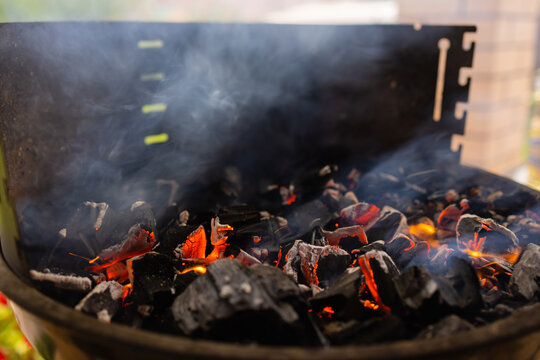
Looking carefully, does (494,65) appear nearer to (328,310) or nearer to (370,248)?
(370,248)

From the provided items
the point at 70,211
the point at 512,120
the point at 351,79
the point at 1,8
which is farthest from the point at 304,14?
the point at 70,211

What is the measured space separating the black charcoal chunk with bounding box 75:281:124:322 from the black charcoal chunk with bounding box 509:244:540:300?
130 centimetres

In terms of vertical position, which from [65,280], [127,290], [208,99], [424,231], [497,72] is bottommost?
[424,231]

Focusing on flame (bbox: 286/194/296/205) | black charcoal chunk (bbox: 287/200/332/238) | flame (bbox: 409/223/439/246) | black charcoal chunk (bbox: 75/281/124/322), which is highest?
black charcoal chunk (bbox: 75/281/124/322)

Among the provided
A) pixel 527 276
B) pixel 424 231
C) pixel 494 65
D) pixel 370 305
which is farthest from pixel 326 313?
pixel 494 65

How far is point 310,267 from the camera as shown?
4.90ft

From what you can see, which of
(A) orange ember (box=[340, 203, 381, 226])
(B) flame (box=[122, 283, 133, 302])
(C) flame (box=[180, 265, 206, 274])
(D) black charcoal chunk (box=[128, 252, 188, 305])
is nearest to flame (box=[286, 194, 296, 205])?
(A) orange ember (box=[340, 203, 381, 226])

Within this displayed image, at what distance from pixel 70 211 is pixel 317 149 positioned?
4.93 feet

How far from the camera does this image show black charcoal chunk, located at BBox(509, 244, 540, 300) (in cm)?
134

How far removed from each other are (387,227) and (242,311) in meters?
0.89

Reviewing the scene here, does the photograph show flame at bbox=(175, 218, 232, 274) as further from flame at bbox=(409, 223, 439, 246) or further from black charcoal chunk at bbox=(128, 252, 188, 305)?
flame at bbox=(409, 223, 439, 246)

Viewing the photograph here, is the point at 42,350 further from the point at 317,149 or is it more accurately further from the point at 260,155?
the point at 317,149

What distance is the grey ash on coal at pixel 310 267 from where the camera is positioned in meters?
1.14

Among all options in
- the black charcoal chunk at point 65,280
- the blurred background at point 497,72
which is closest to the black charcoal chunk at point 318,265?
the black charcoal chunk at point 65,280
